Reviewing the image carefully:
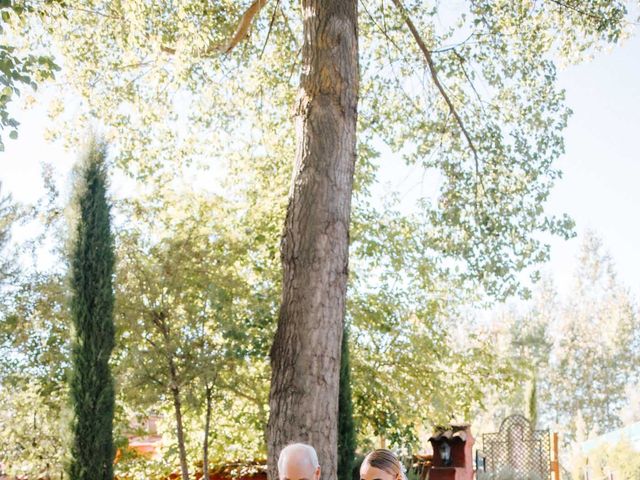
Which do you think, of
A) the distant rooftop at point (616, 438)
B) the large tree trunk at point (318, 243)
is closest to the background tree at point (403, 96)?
the large tree trunk at point (318, 243)

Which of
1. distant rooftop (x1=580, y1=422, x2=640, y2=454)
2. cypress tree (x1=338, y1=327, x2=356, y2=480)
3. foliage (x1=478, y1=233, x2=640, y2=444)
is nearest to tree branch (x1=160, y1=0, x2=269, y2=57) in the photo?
cypress tree (x1=338, y1=327, x2=356, y2=480)

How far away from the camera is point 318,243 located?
6.06 m

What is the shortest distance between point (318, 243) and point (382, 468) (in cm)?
302

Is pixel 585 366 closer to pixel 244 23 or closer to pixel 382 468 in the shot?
pixel 244 23

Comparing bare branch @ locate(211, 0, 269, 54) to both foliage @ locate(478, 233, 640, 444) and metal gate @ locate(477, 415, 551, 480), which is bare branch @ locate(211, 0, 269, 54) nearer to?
metal gate @ locate(477, 415, 551, 480)

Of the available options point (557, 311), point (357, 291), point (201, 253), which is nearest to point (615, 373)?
point (557, 311)

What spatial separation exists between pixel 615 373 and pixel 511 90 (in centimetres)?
3428

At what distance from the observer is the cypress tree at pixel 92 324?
870 cm

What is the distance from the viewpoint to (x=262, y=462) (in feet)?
41.6

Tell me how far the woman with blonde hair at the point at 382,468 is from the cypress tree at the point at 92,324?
20.1 feet

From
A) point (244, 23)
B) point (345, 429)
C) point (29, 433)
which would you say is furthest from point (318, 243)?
point (29, 433)

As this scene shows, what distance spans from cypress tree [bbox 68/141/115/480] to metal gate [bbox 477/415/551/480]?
7.09 metres

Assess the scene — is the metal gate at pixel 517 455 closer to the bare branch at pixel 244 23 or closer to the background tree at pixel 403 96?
the background tree at pixel 403 96

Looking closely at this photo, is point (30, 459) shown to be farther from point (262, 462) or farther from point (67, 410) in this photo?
point (262, 462)
